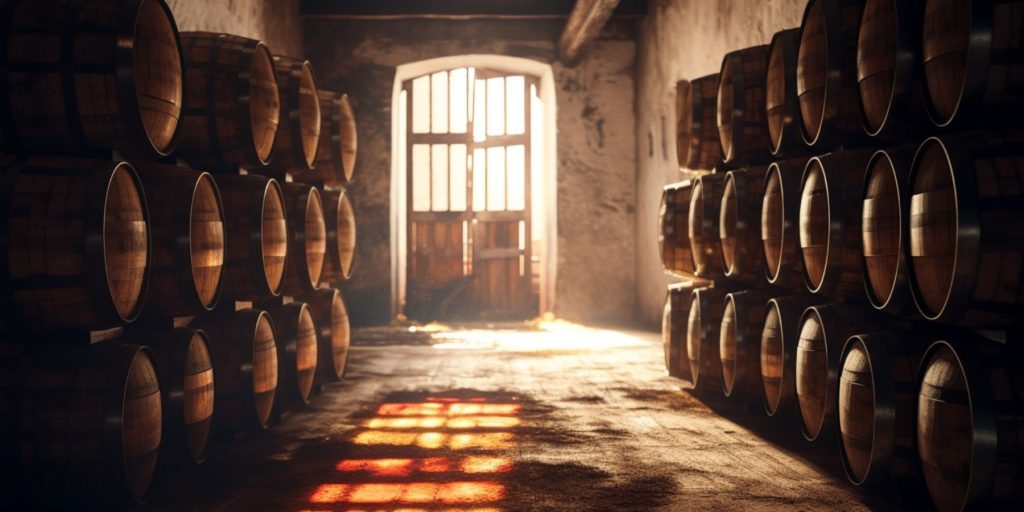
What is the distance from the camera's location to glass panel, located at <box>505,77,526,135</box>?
10.4 metres

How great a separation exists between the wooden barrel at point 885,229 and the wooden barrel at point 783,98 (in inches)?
30.9

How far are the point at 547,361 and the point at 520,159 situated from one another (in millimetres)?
4665

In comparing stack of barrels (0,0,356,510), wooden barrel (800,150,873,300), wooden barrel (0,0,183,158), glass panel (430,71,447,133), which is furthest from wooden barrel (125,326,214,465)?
glass panel (430,71,447,133)

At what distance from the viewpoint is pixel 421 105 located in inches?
407

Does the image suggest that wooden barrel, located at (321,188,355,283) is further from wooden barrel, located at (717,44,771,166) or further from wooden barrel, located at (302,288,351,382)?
wooden barrel, located at (717,44,771,166)

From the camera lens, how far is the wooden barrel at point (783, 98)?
3459 mm

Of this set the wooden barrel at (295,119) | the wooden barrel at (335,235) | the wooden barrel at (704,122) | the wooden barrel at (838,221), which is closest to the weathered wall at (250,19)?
the wooden barrel at (295,119)

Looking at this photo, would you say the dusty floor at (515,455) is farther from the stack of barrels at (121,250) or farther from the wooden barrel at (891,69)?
the wooden barrel at (891,69)

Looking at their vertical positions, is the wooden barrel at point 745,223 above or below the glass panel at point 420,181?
below

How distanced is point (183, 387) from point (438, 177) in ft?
24.9

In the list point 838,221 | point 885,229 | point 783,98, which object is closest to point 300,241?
point 783,98

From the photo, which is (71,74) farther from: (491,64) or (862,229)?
(491,64)

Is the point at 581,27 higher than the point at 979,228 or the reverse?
higher

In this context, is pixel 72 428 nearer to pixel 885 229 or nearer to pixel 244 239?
pixel 244 239
